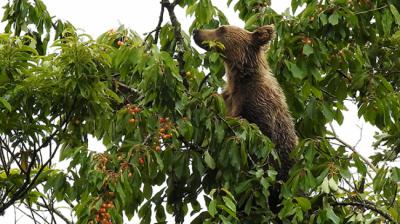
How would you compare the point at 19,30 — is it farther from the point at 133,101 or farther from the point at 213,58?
the point at 213,58

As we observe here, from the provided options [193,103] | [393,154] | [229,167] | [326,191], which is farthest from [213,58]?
[393,154]

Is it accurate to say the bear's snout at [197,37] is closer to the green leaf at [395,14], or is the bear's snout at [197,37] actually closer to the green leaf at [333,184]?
the green leaf at [395,14]

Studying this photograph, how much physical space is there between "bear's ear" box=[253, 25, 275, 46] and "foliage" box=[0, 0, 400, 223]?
0.96m

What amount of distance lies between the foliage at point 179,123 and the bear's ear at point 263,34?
960mm

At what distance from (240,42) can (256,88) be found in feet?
2.98

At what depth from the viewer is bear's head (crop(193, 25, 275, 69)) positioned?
29.6 feet

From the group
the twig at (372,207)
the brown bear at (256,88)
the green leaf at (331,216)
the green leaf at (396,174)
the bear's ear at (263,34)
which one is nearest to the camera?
the green leaf at (331,216)

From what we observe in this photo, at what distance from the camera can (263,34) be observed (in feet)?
29.1

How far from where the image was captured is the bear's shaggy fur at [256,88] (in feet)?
27.6

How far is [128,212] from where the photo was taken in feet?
22.0

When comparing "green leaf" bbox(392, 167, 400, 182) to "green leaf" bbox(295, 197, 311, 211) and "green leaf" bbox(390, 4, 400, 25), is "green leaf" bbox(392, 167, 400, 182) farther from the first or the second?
"green leaf" bbox(390, 4, 400, 25)

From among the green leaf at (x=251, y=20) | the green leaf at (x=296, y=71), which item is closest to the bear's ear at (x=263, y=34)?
the green leaf at (x=251, y=20)

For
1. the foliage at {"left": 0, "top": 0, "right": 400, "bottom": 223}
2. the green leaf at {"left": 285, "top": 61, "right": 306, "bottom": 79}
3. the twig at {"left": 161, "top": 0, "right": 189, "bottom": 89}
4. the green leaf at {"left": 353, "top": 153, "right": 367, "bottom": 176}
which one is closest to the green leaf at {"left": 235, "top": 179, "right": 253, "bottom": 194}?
the foliage at {"left": 0, "top": 0, "right": 400, "bottom": 223}

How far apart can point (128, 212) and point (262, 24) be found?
3.04 m
